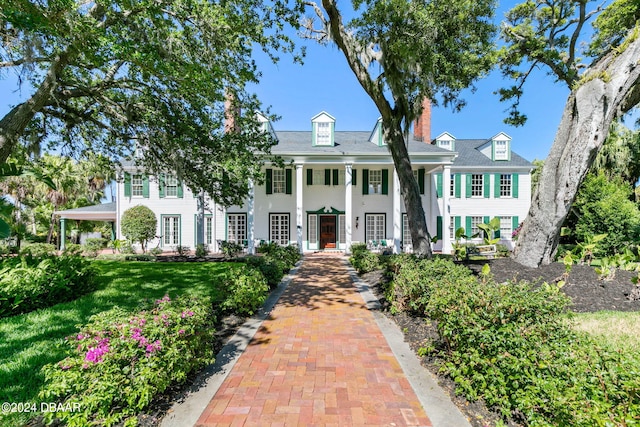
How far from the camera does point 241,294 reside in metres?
5.60

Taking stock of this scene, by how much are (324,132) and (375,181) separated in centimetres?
453

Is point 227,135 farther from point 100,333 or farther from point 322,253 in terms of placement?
point 322,253

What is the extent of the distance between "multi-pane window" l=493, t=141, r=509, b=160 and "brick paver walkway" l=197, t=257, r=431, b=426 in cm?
1855

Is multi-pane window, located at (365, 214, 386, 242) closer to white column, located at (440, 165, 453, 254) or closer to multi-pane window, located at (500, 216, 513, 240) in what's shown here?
white column, located at (440, 165, 453, 254)

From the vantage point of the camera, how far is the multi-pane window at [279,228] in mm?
17797

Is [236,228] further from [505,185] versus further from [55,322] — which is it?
[505,185]

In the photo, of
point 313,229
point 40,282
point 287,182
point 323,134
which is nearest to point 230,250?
point 313,229

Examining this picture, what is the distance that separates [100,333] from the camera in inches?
107

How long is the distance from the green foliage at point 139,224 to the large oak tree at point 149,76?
310 inches

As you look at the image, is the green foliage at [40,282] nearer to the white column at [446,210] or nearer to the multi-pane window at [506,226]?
the white column at [446,210]

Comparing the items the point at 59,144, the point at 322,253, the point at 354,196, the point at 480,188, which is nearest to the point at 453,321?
the point at 59,144

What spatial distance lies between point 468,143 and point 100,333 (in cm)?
2463

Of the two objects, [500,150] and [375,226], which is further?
[500,150]

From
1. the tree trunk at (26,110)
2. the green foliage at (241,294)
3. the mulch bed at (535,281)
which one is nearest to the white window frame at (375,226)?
the mulch bed at (535,281)
